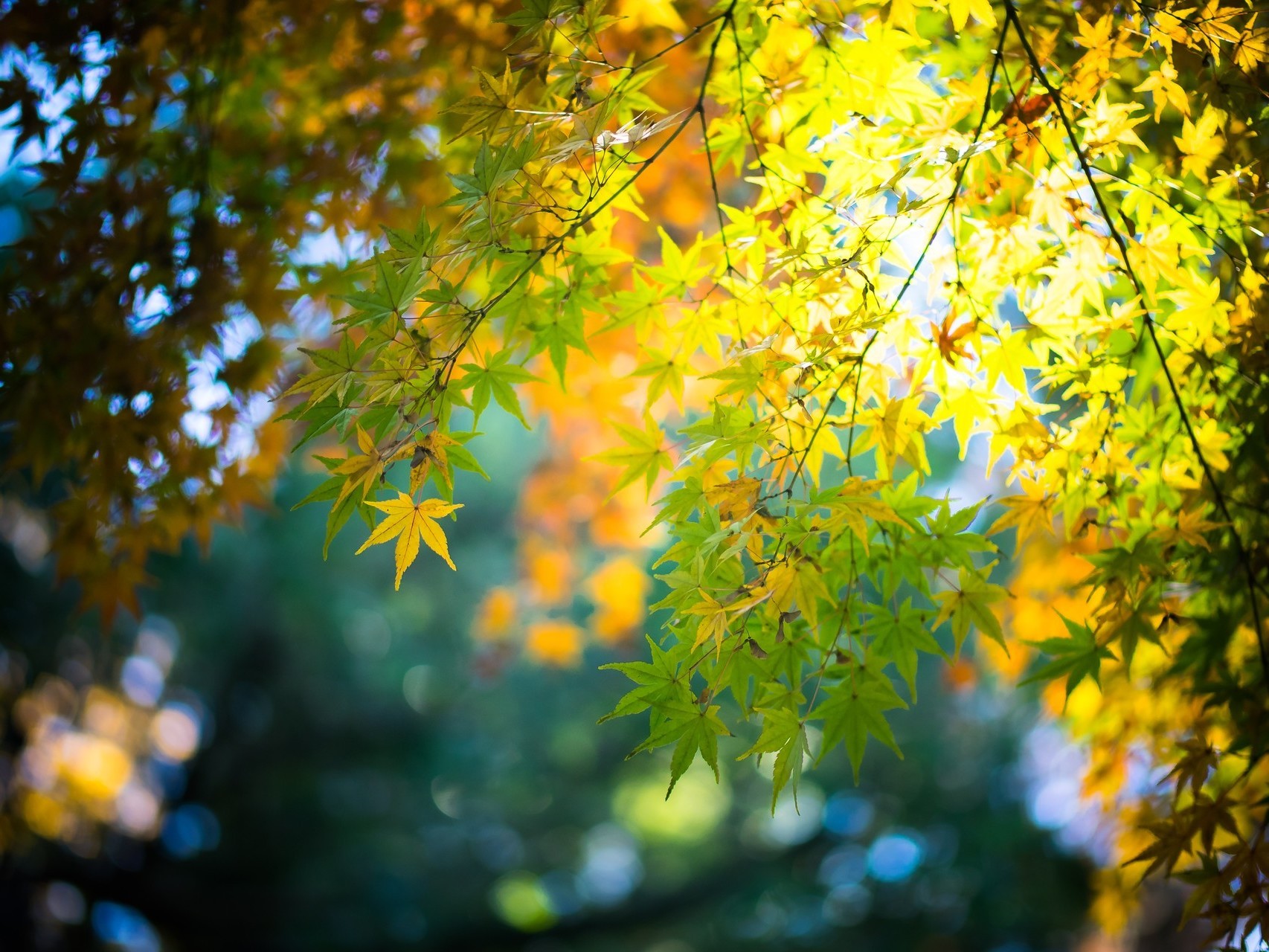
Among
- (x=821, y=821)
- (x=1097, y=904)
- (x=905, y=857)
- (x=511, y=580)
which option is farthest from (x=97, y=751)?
(x=1097, y=904)

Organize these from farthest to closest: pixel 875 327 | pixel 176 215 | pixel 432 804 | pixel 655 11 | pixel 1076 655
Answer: pixel 432 804, pixel 176 215, pixel 655 11, pixel 1076 655, pixel 875 327

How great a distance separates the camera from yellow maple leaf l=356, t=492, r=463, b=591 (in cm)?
85

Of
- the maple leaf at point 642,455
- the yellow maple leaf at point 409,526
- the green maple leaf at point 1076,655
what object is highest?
the maple leaf at point 642,455

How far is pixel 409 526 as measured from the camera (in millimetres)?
881

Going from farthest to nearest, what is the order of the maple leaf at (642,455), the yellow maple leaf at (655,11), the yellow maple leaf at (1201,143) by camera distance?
the yellow maple leaf at (655,11), the maple leaf at (642,455), the yellow maple leaf at (1201,143)

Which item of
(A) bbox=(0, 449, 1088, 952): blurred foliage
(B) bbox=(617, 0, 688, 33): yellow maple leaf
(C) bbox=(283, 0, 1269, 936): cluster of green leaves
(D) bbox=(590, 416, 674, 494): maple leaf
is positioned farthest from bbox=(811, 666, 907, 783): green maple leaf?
(A) bbox=(0, 449, 1088, 952): blurred foliage

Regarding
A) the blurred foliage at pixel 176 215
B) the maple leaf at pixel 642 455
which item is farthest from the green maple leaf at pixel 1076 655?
the blurred foliage at pixel 176 215

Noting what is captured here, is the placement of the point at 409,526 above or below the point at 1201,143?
below

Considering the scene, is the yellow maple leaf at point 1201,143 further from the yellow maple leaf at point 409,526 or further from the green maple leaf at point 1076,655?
the yellow maple leaf at point 409,526

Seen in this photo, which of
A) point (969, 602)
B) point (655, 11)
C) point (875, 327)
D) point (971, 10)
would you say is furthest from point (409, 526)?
point (655, 11)

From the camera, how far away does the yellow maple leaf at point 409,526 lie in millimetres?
855

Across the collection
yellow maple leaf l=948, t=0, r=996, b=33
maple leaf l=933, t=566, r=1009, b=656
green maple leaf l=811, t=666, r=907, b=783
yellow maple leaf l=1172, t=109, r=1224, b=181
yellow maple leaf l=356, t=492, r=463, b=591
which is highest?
yellow maple leaf l=948, t=0, r=996, b=33

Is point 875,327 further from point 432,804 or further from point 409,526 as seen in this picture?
point 432,804

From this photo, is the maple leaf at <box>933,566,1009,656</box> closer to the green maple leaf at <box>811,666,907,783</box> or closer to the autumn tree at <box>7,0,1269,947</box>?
the autumn tree at <box>7,0,1269,947</box>
